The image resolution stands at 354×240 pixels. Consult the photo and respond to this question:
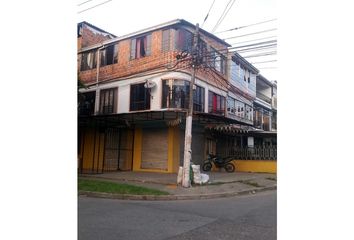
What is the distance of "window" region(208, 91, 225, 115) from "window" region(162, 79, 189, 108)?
337 cm

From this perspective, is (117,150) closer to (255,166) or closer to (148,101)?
(148,101)

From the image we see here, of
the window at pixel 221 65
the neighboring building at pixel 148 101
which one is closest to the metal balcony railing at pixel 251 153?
the neighboring building at pixel 148 101

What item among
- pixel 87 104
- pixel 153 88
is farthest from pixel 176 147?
pixel 87 104

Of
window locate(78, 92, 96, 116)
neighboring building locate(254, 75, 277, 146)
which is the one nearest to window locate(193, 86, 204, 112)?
window locate(78, 92, 96, 116)

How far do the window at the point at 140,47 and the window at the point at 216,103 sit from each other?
4606 millimetres

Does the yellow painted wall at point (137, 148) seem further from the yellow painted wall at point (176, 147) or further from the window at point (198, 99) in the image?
the window at point (198, 99)

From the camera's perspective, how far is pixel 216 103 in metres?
20.8

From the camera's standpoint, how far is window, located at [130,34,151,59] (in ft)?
59.5

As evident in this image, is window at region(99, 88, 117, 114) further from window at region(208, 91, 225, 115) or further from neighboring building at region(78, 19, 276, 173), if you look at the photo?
window at region(208, 91, 225, 115)

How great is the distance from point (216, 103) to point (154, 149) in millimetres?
5242
